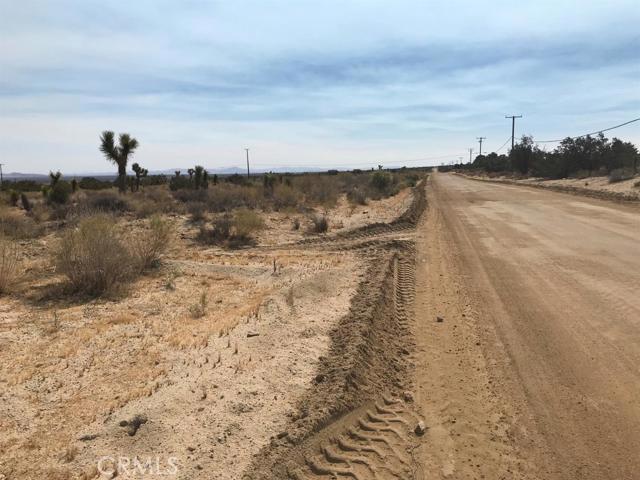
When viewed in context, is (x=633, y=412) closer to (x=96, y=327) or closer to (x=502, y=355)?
(x=502, y=355)

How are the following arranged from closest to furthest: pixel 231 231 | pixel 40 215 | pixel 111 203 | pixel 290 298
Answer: pixel 290 298 < pixel 231 231 < pixel 40 215 < pixel 111 203

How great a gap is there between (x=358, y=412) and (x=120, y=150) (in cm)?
3212

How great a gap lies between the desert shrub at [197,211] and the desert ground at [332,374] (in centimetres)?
916

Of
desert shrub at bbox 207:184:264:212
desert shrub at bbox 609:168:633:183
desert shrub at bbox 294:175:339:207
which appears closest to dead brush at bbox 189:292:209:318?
desert shrub at bbox 207:184:264:212

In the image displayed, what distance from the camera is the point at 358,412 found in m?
4.61

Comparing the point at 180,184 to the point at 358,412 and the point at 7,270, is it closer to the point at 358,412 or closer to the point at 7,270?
the point at 7,270

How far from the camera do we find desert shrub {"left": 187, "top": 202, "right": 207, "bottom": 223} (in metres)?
19.7

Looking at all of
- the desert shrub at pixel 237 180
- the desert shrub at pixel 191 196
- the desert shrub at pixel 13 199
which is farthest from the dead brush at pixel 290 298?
the desert shrub at pixel 237 180

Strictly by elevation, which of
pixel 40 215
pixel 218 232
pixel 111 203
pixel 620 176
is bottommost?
pixel 218 232

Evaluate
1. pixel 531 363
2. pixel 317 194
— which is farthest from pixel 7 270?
pixel 317 194

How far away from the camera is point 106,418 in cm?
437

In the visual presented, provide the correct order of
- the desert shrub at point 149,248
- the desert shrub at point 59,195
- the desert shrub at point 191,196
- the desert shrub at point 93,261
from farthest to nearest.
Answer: the desert shrub at point 59,195 → the desert shrub at point 191,196 → the desert shrub at point 149,248 → the desert shrub at point 93,261

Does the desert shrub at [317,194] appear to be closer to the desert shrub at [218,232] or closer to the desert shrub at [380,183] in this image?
the desert shrub at [380,183]

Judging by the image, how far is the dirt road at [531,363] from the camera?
12.8ft
